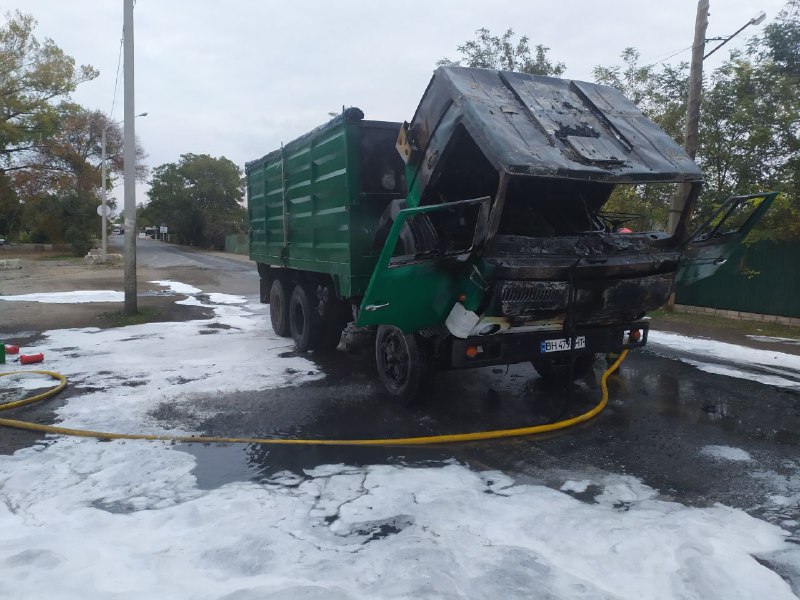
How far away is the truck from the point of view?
4691 mm

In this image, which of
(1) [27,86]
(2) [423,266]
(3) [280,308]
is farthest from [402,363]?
(1) [27,86]

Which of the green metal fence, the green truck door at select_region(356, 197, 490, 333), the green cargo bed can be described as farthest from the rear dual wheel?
the green metal fence

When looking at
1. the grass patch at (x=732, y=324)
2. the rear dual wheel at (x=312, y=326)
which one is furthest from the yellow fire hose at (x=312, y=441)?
the grass patch at (x=732, y=324)

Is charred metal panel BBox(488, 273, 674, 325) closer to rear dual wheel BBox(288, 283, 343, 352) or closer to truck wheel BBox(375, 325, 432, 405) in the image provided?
truck wheel BBox(375, 325, 432, 405)

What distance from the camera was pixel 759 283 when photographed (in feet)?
39.7

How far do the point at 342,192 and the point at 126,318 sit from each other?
7.00m

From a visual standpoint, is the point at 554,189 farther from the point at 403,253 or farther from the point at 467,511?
the point at 467,511

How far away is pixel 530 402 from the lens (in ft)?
20.0

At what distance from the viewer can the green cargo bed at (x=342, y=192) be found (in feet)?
21.0

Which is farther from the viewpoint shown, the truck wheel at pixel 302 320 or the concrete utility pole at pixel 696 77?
the concrete utility pole at pixel 696 77

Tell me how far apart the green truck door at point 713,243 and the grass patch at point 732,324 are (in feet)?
18.2

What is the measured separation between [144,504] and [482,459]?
2.32 meters

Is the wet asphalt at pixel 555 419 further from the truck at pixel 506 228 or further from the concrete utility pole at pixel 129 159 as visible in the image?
the concrete utility pole at pixel 129 159

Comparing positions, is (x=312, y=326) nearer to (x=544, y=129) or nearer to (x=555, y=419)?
(x=555, y=419)
